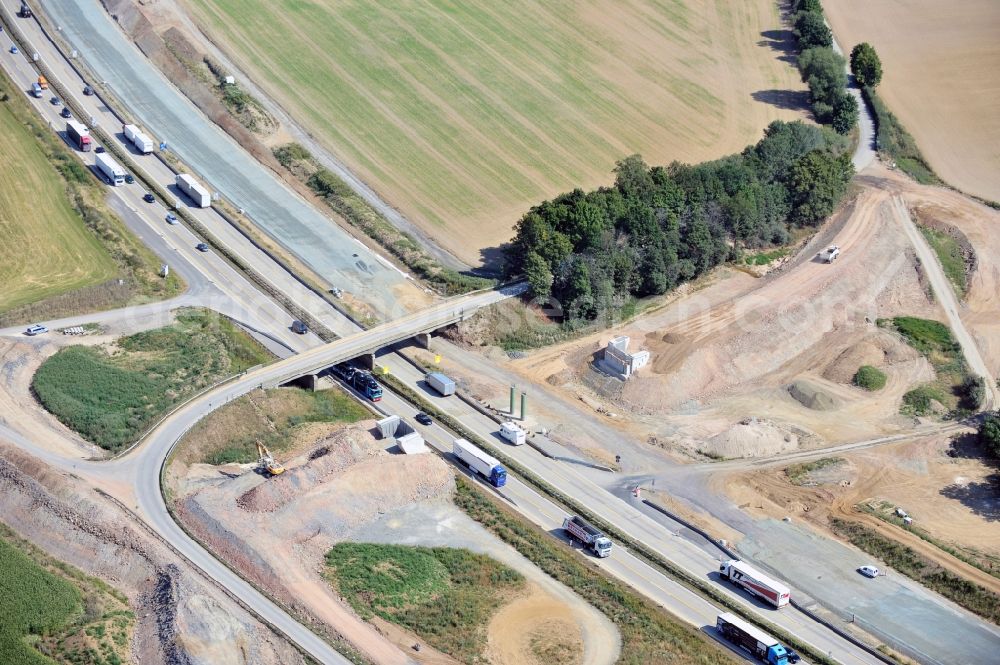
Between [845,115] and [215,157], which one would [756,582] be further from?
[845,115]

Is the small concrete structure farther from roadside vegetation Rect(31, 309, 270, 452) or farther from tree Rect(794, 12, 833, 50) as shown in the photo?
tree Rect(794, 12, 833, 50)

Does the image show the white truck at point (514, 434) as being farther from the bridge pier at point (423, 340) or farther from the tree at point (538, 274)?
the tree at point (538, 274)

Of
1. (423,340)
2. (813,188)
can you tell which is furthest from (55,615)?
(813,188)

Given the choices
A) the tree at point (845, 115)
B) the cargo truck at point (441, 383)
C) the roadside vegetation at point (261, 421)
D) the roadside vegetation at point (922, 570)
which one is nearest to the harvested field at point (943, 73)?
the tree at point (845, 115)

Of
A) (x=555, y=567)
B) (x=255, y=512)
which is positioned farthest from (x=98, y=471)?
(x=555, y=567)

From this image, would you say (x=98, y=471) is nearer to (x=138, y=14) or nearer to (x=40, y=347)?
(x=40, y=347)
